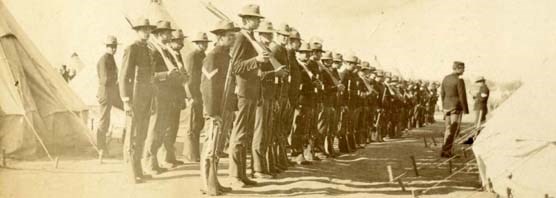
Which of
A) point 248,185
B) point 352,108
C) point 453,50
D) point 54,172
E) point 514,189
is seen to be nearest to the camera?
point 514,189

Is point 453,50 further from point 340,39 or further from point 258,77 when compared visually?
point 258,77

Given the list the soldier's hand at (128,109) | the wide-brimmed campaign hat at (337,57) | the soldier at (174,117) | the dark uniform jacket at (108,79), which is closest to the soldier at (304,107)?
the wide-brimmed campaign hat at (337,57)

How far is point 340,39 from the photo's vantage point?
265 inches

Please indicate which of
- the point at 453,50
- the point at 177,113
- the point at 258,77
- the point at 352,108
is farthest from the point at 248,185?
the point at 352,108

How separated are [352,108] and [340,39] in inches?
68.6

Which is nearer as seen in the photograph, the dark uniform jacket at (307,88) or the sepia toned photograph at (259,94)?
the sepia toned photograph at (259,94)

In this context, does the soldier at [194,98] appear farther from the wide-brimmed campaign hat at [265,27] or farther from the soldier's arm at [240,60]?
the soldier's arm at [240,60]

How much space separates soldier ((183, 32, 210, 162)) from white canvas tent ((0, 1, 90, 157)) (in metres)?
1.24

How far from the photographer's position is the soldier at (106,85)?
240 inches

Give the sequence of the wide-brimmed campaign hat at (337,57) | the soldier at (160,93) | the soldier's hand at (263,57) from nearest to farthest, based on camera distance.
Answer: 1. the soldier's hand at (263,57)
2. the soldier at (160,93)
3. the wide-brimmed campaign hat at (337,57)

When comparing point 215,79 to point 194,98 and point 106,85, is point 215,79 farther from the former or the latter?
point 194,98


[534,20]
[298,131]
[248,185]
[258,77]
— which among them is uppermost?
[534,20]

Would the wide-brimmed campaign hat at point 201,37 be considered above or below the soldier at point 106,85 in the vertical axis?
above

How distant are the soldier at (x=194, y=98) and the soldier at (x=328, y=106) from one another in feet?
4.30
